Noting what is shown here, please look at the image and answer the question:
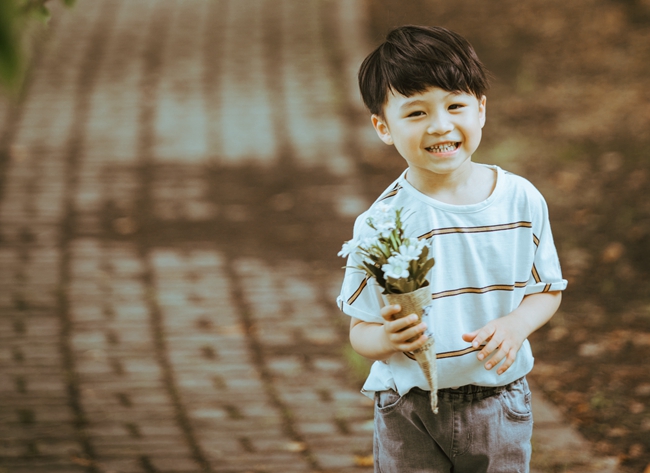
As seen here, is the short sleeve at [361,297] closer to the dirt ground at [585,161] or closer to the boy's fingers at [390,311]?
the boy's fingers at [390,311]

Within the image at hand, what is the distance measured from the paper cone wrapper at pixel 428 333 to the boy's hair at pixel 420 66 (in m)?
0.49

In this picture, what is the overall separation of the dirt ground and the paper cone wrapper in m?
0.79

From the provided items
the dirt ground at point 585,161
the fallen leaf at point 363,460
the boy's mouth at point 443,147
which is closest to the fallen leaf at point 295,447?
the fallen leaf at point 363,460

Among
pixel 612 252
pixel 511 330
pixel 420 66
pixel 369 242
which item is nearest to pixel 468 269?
pixel 511 330

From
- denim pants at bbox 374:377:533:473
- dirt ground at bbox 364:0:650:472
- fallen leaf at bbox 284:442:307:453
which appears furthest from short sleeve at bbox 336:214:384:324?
fallen leaf at bbox 284:442:307:453

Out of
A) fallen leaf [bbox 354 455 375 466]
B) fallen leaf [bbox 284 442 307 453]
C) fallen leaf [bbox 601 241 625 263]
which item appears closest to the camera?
fallen leaf [bbox 354 455 375 466]

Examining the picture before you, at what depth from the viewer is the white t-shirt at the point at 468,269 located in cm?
186

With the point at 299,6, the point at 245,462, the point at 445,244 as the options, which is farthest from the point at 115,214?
the point at 299,6

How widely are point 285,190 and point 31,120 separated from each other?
2.92 m

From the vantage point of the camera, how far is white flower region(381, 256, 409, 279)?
1.64 metres

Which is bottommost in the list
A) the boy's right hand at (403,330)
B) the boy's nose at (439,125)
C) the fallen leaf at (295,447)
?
the fallen leaf at (295,447)

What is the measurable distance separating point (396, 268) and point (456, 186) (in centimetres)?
39

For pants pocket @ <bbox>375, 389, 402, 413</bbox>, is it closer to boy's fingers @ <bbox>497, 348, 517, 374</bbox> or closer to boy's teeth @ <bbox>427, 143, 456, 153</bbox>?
boy's fingers @ <bbox>497, 348, 517, 374</bbox>

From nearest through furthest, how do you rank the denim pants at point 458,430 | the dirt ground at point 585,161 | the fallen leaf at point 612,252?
the denim pants at point 458,430
the dirt ground at point 585,161
the fallen leaf at point 612,252
